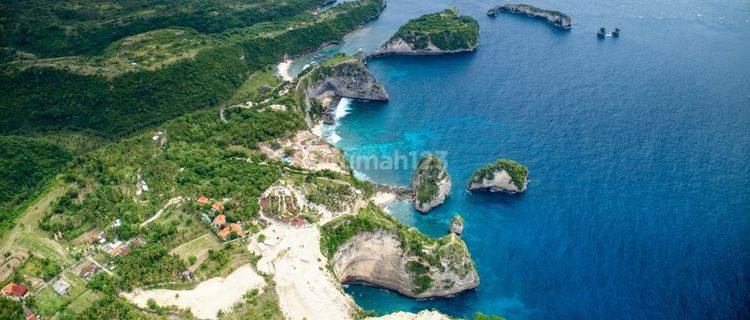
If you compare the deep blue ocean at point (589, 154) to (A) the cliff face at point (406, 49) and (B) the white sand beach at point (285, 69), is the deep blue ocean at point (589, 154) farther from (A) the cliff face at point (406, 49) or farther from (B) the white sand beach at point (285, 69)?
(B) the white sand beach at point (285, 69)

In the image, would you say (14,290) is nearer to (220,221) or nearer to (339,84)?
(220,221)

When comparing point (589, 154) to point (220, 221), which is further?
point (589, 154)

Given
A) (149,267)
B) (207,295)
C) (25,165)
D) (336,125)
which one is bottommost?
(25,165)

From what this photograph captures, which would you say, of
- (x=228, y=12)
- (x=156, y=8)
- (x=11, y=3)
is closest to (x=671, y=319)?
(x=228, y=12)

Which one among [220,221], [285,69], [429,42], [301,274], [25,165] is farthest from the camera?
[429,42]

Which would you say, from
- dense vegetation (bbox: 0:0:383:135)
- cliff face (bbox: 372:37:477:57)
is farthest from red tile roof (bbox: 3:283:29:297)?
cliff face (bbox: 372:37:477:57)

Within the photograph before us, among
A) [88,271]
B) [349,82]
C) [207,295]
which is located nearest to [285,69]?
[349,82]
